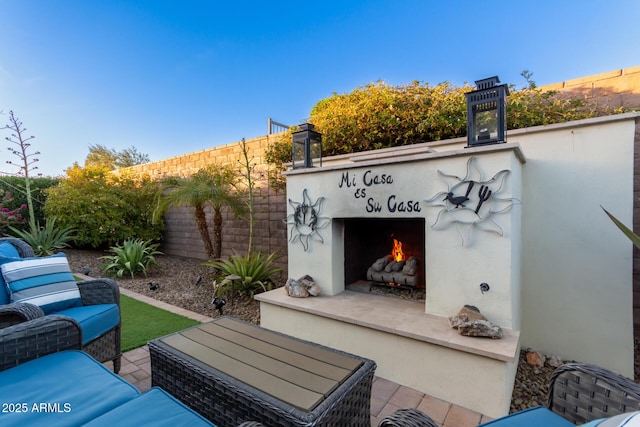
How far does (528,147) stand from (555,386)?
2.44m

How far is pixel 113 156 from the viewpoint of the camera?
2620 cm

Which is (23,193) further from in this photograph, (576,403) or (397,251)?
(576,403)

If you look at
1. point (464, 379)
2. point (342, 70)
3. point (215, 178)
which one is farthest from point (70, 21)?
point (464, 379)

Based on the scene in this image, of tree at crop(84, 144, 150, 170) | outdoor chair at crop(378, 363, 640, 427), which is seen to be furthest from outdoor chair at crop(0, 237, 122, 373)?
tree at crop(84, 144, 150, 170)

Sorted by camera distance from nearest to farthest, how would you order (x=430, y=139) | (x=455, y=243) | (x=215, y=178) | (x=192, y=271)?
(x=455, y=243)
(x=430, y=139)
(x=215, y=178)
(x=192, y=271)

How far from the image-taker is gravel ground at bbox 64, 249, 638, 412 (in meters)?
2.35

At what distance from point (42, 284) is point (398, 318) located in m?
3.18

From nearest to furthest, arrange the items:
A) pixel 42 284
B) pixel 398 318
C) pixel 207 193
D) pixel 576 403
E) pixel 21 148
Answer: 1. pixel 576 403
2. pixel 42 284
3. pixel 398 318
4. pixel 207 193
5. pixel 21 148

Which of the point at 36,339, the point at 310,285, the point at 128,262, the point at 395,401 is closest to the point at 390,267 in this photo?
the point at 310,285

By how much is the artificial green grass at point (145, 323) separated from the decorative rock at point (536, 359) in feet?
12.5

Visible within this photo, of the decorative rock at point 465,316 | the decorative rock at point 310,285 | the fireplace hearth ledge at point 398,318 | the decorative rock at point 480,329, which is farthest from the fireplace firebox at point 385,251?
the decorative rock at point 480,329

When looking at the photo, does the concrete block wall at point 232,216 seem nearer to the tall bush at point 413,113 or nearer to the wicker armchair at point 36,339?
the tall bush at point 413,113

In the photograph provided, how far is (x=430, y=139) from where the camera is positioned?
147 inches

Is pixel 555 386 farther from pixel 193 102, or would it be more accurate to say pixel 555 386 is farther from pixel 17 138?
pixel 193 102
